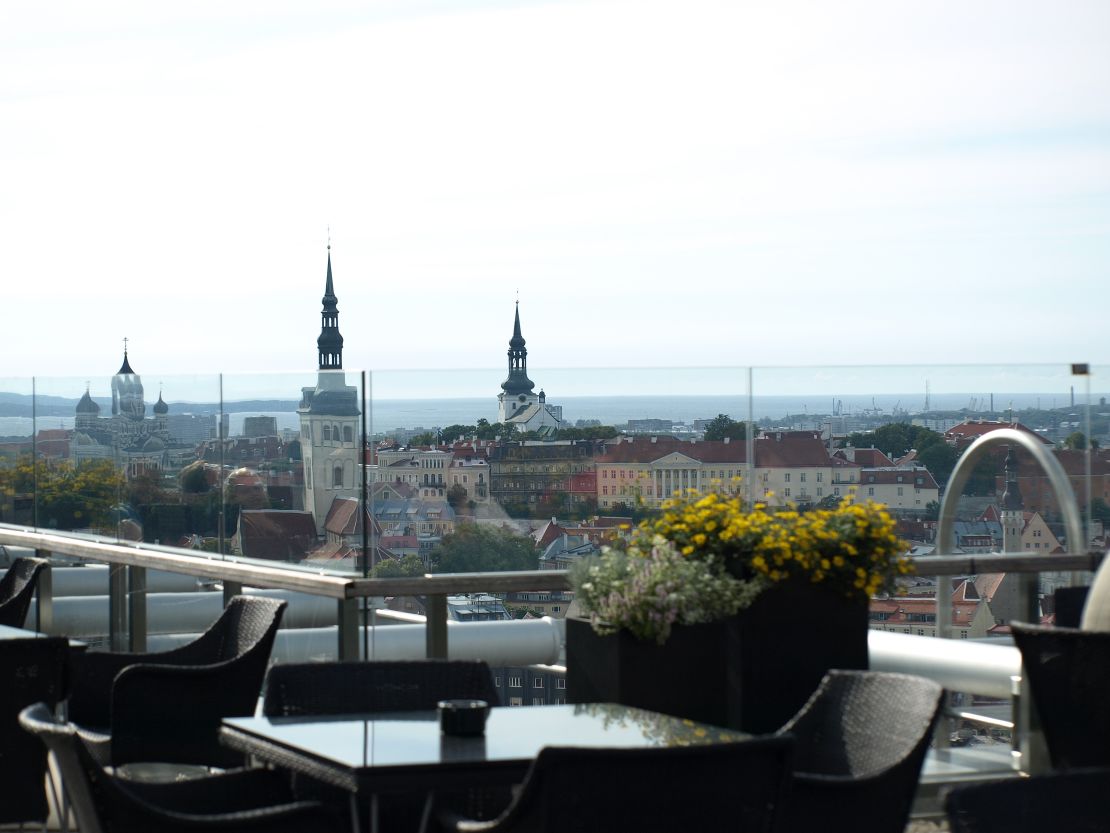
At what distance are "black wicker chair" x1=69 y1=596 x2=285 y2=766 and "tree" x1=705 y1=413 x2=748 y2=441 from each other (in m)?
2.28

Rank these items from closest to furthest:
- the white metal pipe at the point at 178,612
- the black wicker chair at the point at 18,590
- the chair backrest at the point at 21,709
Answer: the chair backrest at the point at 21,709, the white metal pipe at the point at 178,612, the black wicker chair at the point at 18,590

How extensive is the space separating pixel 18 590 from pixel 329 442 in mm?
1562

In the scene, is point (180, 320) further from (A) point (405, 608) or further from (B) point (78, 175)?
(A) point (405, 608)

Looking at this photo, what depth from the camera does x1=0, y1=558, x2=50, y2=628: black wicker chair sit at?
6258 millimetres

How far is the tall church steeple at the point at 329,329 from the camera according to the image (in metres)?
128

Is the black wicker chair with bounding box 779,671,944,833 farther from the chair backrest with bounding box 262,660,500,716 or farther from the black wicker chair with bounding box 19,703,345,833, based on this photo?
the black wicker chair with bounding box 19,703,345,833

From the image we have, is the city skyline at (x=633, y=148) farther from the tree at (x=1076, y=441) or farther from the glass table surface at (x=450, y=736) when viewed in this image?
the glass table surface at (x=450, y=736)

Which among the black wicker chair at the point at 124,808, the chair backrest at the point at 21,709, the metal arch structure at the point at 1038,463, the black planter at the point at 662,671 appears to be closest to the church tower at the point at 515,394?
the black planter at the point at 662,671

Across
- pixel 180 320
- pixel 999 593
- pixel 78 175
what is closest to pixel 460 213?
pixel 180 320

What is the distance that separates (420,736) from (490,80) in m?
11.2

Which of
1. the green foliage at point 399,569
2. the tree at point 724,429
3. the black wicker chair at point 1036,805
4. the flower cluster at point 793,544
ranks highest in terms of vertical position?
the tree at point 724,429

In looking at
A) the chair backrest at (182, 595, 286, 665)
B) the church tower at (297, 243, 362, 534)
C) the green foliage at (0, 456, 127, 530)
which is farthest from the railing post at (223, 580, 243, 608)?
the green foliage at (0, 456, 127, 530)

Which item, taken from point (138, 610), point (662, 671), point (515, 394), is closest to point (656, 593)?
point (662, 671)

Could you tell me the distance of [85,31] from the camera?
10688 millimetres
